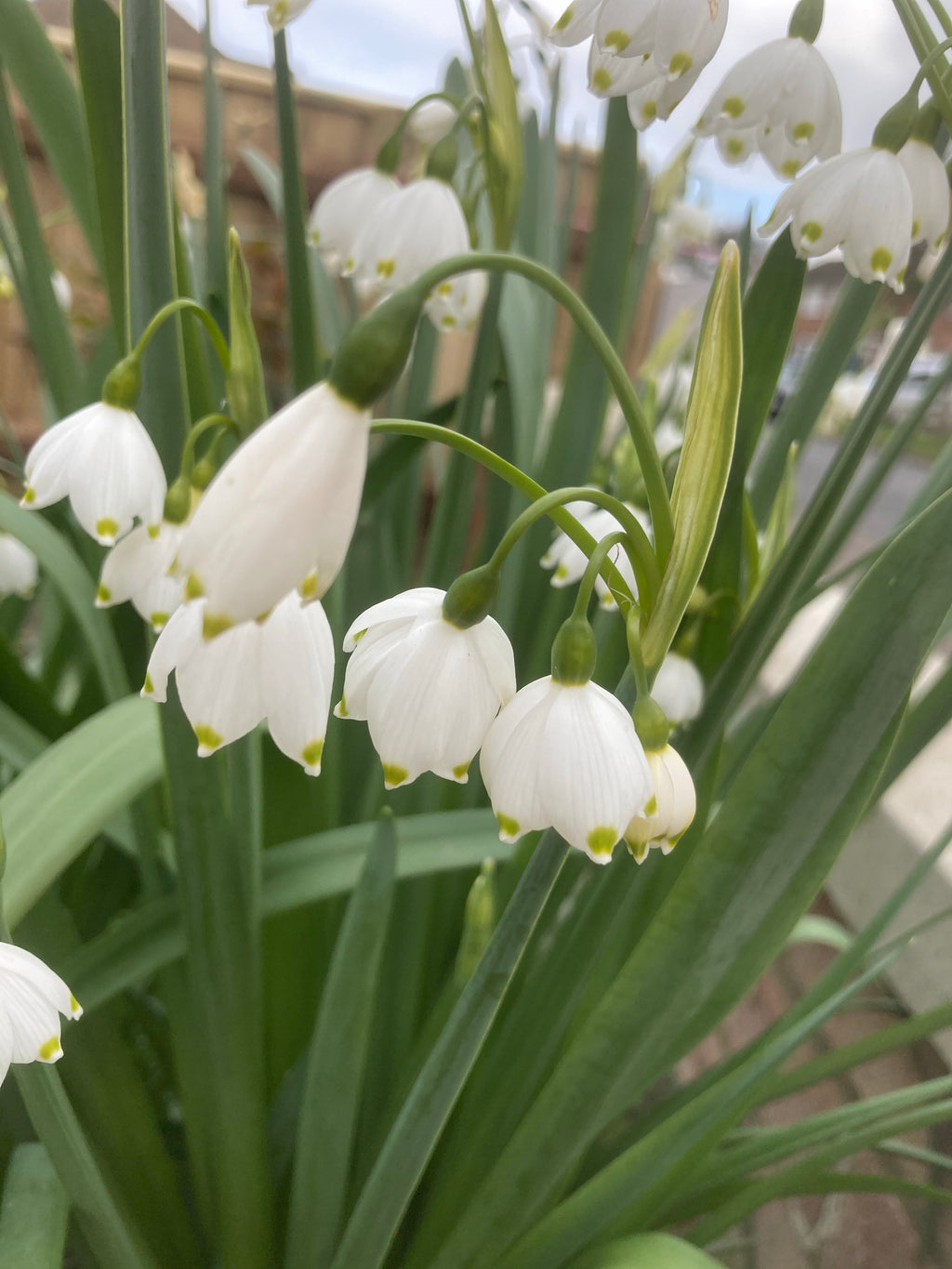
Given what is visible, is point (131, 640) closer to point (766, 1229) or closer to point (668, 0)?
point (668, 0)

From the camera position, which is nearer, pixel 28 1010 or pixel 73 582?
pixel 28 1010

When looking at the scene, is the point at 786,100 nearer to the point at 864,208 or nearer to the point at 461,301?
the point at 864,208

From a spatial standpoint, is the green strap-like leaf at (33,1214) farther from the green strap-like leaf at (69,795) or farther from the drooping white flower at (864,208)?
the drooping white flower at (864,208)

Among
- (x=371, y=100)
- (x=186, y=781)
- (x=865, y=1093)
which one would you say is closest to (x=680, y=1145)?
(x=186, y=781)

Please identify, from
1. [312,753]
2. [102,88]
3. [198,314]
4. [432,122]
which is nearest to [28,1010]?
[312,753]

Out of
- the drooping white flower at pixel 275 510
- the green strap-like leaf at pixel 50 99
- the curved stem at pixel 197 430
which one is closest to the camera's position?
the drooping white flower at pixel 275 510

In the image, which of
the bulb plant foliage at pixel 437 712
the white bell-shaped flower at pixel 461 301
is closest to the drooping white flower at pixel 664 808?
the bulb plant foliage at pixel 437 712

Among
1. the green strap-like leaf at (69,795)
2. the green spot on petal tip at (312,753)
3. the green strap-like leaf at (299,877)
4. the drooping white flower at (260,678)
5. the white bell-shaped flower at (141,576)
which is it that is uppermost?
the white bell-shaped flower at (141,576)

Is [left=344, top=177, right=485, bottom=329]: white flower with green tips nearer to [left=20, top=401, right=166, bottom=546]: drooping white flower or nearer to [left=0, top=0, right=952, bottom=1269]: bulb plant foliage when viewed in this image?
[left=0, top=0, right=952, bottom=1269]: bulb plant foliage
